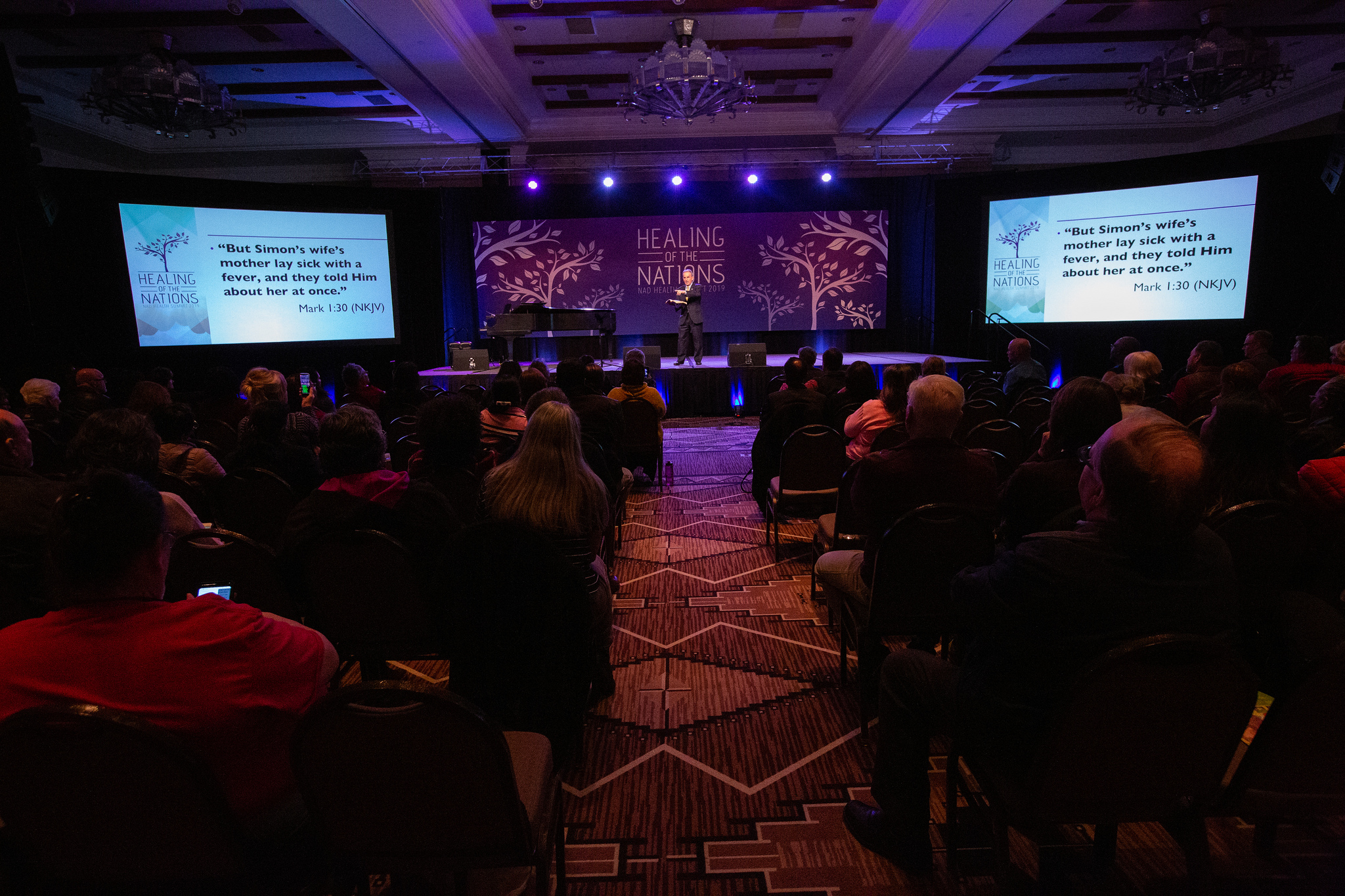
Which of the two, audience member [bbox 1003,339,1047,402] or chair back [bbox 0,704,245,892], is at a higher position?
audience member [bbox 1003,339,1047,402]

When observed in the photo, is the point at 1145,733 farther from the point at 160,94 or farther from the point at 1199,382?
the point at 160,94

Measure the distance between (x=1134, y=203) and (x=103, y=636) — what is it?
11600 mm

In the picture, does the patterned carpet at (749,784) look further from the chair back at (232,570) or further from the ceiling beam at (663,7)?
the ceiling beam at (663,7)

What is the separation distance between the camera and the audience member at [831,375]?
19.9 ft

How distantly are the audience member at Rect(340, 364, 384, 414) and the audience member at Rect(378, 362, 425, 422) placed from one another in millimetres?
140

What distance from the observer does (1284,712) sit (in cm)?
143

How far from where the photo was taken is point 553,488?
2.24 metres

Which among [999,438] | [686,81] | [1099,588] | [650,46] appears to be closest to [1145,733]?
[1099,588]

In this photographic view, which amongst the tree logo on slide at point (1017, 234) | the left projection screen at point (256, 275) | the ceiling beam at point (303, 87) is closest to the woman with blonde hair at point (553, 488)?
the ceiling beam at point (303, 87)

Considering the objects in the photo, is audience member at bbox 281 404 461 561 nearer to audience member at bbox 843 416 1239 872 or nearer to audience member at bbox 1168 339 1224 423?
audience member at bbox 843 416 1239 872

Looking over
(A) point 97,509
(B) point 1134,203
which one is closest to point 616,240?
(B) point 1134,203

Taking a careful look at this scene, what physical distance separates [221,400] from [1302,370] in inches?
291

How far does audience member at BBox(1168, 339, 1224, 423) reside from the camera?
15.9 feet

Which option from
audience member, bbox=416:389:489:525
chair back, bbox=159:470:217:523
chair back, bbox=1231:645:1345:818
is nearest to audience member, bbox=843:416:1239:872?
chair back, bbox=1231:645:1345:818
